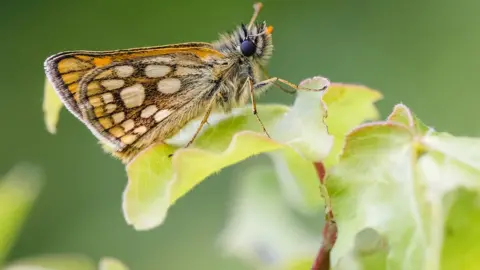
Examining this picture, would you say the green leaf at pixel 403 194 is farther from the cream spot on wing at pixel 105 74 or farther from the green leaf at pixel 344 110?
the cream spot on wing at pixel 105 74

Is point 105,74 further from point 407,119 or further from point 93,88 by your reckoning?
point 407,119

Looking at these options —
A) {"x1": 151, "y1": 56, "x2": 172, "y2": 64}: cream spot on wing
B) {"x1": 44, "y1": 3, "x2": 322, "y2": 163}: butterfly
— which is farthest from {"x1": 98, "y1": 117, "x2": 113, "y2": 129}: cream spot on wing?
{"x1": 151, "y1": 56, "x2": 172, "y2": 64}: cream spot on wing

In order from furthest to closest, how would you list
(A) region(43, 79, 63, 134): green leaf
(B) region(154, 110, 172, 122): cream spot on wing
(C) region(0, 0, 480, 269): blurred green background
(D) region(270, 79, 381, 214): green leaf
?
(C) region(0, 0, 480, 269): blurred green background → (B) region(154, 110, 172, 122): cream spot on wing → (A) region(43, 79, 63, 134): green leaf → (D) region(270, 79, 381, 214): green leaf

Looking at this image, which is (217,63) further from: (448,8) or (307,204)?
(448,8)

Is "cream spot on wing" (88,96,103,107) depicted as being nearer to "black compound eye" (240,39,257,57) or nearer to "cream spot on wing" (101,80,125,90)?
"cream spot on wing" (101,80,125,90)

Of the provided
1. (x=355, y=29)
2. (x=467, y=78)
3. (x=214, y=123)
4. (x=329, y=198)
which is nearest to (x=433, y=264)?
(x=329, y=198)

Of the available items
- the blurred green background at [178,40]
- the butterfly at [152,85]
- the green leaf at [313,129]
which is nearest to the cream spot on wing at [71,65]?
the butterfly at [152,85]
